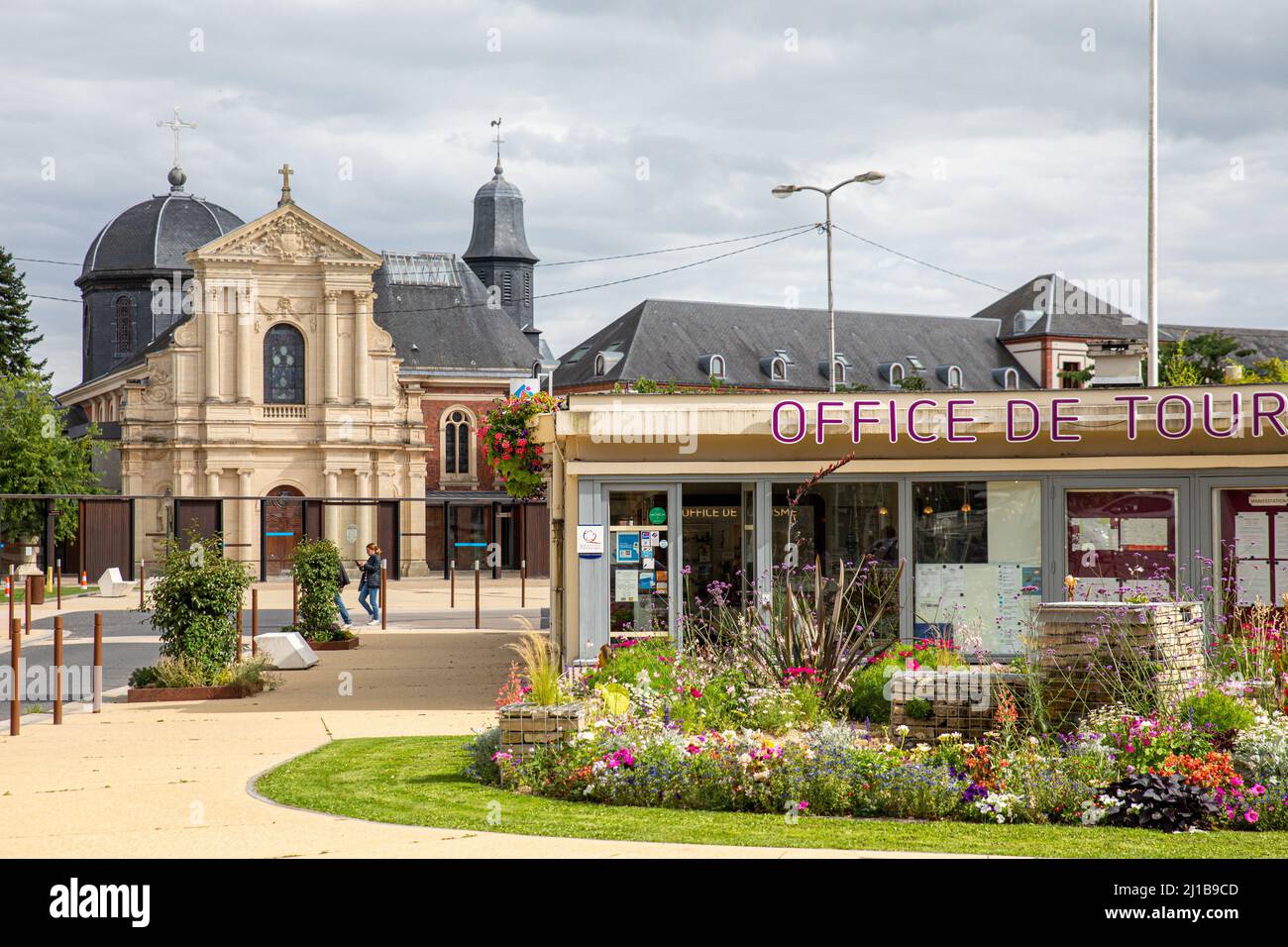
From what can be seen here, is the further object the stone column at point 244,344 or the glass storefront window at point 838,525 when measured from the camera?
the stone column at point 244,344

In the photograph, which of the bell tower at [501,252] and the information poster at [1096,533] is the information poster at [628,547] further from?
the bell tower at [501,252]

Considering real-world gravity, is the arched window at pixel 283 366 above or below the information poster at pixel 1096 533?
above

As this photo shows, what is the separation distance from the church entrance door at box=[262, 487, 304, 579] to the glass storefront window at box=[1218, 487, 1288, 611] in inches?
1681

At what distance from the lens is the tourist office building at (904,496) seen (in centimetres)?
1527

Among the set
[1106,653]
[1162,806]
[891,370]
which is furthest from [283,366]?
[1162,806]

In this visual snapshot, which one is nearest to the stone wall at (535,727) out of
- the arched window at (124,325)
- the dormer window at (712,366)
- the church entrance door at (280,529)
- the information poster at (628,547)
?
the information poster at (628,547)

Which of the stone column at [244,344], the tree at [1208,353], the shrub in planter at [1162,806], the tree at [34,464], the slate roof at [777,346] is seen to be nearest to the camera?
the shrub in planter at [1162,806]

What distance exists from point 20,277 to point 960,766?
65.3 metres

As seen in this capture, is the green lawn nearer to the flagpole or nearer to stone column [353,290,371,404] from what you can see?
the flagpole

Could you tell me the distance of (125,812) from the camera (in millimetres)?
9312

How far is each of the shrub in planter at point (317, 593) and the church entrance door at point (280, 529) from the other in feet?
99.6
